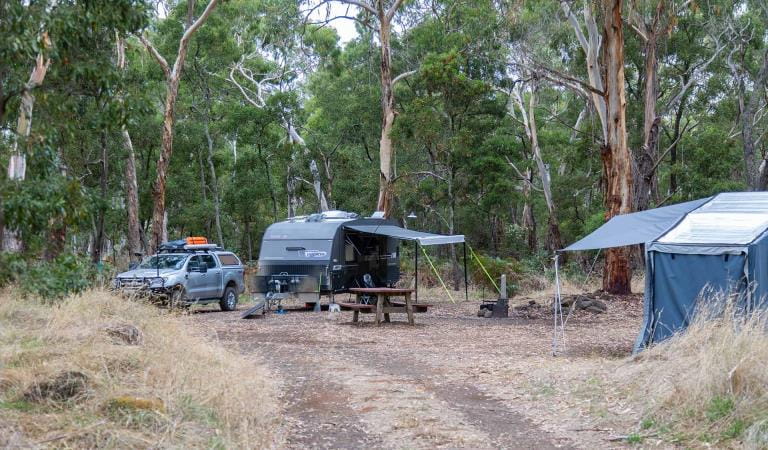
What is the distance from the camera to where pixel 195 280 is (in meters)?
19.9

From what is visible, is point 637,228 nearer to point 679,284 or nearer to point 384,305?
point 679,284

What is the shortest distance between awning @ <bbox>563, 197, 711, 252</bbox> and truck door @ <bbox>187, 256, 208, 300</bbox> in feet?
32.6

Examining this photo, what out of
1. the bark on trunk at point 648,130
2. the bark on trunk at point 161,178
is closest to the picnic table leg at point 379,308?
the bark on trunk at point 161,178

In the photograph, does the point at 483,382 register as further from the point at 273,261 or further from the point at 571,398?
the point at 273,261

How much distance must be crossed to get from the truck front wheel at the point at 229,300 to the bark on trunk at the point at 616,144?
10.0 metres

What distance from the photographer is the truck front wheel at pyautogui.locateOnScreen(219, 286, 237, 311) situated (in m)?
21.2

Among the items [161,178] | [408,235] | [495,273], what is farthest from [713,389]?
[161,178]

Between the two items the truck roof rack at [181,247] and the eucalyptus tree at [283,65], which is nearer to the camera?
the truck roof rack at [181,247]

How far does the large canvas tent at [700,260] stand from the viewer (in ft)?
35.0

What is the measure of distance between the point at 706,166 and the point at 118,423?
1164 inches

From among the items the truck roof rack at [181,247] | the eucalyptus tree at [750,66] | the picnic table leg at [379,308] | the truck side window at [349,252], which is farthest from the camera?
the eucalyptus tree at [750,66]

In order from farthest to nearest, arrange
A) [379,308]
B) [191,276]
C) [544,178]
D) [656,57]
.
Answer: [544,178] < [656,57] < [191,276] < [379,308]

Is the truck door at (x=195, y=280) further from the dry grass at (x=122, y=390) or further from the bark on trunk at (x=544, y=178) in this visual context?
the bark on trunk at (x=544, y=178)

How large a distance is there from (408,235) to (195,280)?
5.19 m
